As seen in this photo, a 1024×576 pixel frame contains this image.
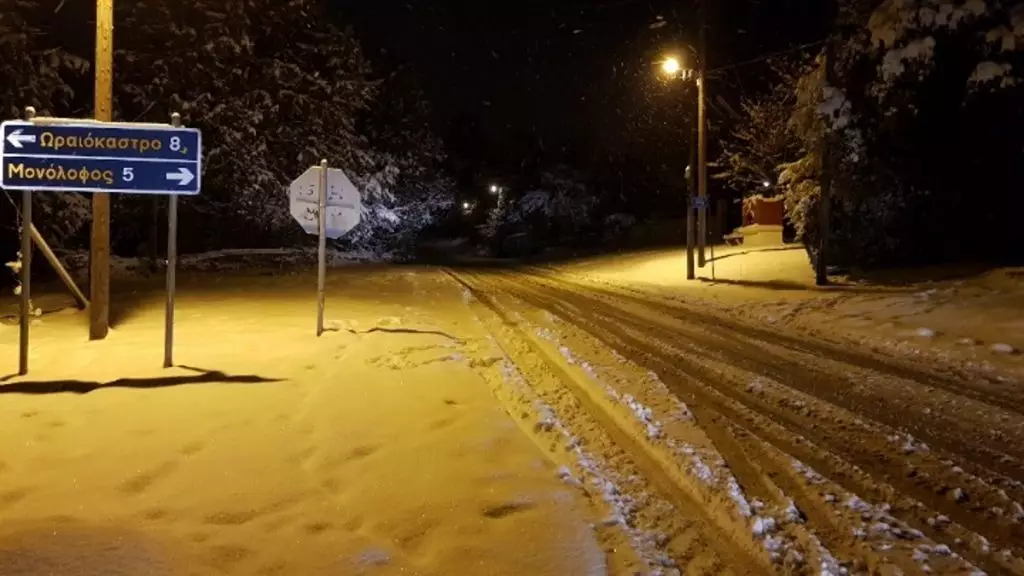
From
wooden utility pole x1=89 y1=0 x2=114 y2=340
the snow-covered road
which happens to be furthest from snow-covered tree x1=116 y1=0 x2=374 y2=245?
the snow-covered road

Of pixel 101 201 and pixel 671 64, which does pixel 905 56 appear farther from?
pixel 101 201

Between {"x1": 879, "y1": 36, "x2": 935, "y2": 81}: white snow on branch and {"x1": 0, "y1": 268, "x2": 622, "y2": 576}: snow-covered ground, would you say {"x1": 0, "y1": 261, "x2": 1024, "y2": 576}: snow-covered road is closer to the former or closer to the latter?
{"x1": 0, "y1": 268, "x2": 622, "y2": 576}: snow-covered ground

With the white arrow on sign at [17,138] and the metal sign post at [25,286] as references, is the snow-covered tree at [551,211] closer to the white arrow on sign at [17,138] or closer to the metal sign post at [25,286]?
the metal sign post at [25,286]

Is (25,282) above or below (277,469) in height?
above

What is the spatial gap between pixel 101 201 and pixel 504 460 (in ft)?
25.0

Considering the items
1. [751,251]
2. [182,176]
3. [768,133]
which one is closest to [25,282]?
[182,176]

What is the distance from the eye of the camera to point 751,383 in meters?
8.41

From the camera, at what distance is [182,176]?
876cm

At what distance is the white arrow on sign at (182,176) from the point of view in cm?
873

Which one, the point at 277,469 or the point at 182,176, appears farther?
the point at 182,176

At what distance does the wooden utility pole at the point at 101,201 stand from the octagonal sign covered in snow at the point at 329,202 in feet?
7.76

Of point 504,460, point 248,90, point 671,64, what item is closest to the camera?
point 504,460

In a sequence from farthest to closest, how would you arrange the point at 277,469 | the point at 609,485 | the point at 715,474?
the point at 277,469
the point at 715,474
the point at 609,485

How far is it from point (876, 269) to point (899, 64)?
5465 mm
